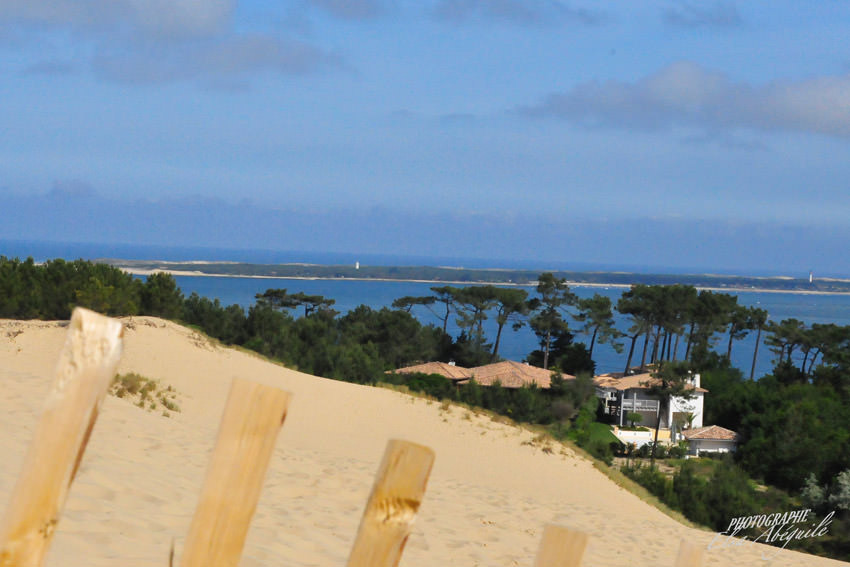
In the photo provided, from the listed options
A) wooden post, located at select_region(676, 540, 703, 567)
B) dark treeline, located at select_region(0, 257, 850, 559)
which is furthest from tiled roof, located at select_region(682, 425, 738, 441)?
wooden post, located at select_region(676, 540, 703, 567)

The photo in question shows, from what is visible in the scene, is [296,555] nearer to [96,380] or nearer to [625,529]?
[96,380]

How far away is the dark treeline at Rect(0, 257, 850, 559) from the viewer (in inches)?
926

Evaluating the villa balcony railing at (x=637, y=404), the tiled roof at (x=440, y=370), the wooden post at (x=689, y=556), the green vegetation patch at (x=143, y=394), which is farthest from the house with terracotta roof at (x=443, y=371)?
the wooden post at (x=689, y=556)

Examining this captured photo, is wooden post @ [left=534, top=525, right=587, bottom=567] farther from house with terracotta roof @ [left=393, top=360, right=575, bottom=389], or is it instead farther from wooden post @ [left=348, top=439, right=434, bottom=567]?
house with terracotta roof @ [left=393, top=360, right=575, bottom=389]

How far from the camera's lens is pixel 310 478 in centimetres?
1123

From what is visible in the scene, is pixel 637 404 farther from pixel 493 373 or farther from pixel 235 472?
pixel 235 472

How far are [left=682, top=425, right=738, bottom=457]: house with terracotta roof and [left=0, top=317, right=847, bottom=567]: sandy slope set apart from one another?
80.9ft

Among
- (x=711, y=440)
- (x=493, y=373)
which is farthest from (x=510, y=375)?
(x=711, y=440)

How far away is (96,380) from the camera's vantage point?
1.45 meters

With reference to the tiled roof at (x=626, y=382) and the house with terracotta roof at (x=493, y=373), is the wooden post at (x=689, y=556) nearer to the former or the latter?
the house with terracotta roof at (x=493, y=373)

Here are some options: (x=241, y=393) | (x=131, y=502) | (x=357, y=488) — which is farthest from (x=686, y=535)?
(x=241, y=393)

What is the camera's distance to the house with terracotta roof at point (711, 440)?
42938mm

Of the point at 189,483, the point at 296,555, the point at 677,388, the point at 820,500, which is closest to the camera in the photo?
the point at 296,555

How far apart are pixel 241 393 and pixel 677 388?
4200 cm
